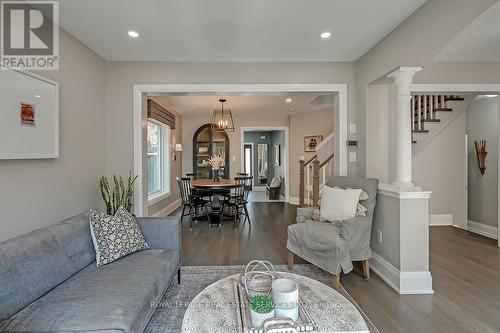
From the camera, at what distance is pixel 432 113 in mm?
4371

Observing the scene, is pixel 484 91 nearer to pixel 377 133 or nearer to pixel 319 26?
pixel 377 133

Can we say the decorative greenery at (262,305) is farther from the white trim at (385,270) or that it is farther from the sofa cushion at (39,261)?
the white trim at (385,270)

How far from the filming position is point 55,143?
7.77 ft

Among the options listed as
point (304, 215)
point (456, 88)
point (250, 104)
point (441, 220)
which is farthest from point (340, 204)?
point (250, 104)

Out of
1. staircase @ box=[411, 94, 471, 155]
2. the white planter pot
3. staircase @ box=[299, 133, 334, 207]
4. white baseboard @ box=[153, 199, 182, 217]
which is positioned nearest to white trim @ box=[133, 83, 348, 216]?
staircase @ box=[411, 94, 471, 155]

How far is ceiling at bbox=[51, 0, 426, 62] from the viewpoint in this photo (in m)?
2.22

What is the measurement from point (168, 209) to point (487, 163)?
20.4ft

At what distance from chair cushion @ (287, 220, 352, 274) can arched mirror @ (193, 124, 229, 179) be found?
4.99 meters

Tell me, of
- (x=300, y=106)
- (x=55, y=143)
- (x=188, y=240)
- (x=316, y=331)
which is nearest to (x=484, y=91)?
(x=300, y=106)

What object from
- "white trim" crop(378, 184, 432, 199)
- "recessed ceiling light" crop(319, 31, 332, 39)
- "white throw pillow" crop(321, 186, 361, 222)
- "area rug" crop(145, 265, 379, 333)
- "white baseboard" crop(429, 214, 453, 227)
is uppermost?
"recessed ceiling light" crop(319, 31, 332, 39)

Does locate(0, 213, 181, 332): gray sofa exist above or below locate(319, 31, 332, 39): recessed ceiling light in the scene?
below

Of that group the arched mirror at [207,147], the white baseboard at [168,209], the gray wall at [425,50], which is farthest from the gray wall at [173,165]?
the gray wall at [425,50]

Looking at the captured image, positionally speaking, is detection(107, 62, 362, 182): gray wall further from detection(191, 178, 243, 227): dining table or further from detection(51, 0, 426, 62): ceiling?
detection(191, 178, 243, 227): dining table

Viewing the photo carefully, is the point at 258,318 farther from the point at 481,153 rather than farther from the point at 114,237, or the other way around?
the point at 481,153
